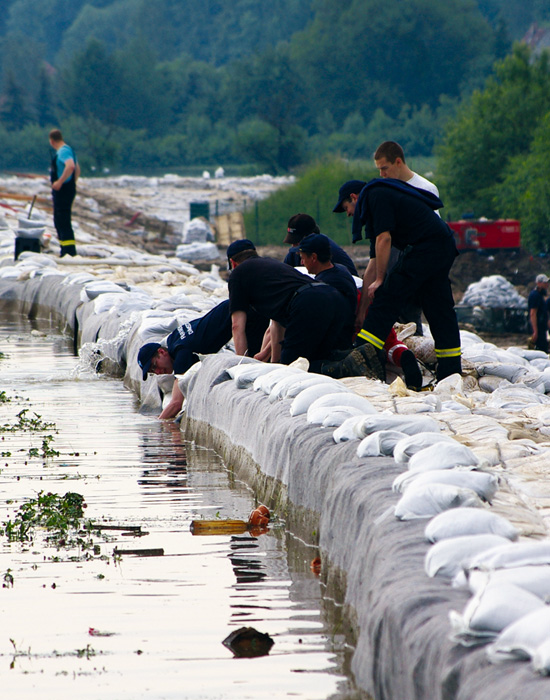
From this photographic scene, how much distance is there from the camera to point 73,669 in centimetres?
338

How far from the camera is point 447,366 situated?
23.0 feet

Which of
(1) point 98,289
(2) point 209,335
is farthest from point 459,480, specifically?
(1) point 98,289

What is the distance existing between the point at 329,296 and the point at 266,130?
214 ft

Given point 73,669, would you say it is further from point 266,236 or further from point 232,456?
point 266,236

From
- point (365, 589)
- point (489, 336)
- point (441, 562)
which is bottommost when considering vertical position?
point (489, 336)

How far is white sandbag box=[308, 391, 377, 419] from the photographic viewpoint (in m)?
5.08

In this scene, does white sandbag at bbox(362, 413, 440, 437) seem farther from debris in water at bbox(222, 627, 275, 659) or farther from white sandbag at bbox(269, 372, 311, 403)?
white sandbag at bbox(269, 372, 311, 403)

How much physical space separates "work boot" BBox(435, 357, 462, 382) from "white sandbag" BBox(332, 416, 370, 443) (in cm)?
251

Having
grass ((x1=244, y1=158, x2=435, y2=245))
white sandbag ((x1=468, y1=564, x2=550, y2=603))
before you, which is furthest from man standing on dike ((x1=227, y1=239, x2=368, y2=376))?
grass ((x1=244, y1=158, x2=435, y2=245))

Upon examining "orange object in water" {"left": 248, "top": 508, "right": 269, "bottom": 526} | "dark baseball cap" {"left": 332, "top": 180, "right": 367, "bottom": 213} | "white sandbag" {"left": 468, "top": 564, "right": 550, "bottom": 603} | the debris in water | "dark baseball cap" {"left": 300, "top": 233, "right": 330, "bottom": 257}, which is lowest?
"orange object in water" {"left": 248, "top": 508, "right": 269, "bottom": 526}

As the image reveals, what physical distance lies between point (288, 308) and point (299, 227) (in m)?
0.75

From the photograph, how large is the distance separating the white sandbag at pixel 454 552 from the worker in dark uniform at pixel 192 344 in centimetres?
484

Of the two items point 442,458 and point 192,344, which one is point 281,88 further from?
point 442,458

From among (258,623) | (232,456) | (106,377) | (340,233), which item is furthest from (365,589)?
(340,233)
